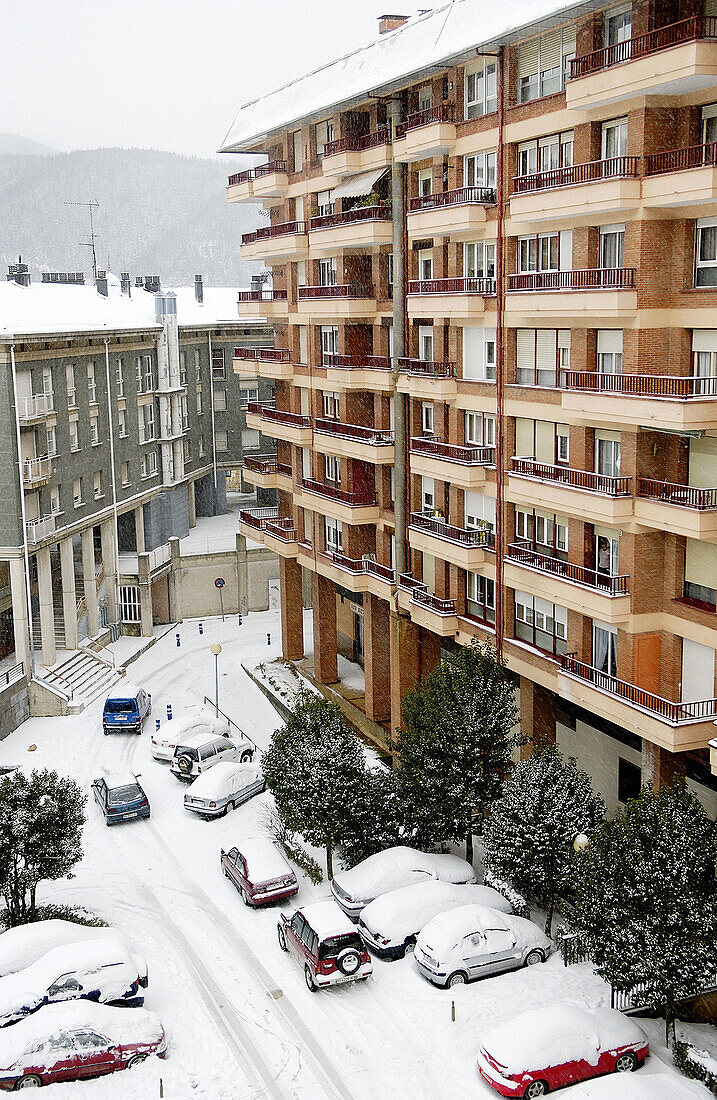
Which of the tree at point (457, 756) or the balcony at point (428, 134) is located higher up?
the balcony at point (428, 134)

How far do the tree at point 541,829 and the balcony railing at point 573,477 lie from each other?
7.07 m

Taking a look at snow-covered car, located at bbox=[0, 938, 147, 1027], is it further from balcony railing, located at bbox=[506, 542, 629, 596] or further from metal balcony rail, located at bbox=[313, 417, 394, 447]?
metal balcony rail, located at bbox=[313, 417, 394, 447]

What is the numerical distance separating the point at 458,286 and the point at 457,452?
5090 mm

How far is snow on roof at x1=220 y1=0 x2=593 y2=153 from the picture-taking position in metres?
28.2

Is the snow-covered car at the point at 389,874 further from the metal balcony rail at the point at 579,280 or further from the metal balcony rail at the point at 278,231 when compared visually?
the metal balcony rail at the point at 278,231

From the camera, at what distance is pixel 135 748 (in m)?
→ 42.4

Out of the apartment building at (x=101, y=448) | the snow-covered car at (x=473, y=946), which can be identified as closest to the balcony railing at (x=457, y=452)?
the snow-covered car at (x=473, y=946)

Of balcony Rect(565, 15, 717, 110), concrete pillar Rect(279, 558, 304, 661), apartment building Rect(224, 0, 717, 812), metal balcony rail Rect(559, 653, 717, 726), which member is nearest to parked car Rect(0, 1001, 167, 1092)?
metal balcony rail Rect(559, 653, 717, 726)

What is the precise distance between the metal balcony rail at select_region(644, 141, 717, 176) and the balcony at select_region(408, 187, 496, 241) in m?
7.54

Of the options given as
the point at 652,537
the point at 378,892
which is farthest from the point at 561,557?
the point at 378,892

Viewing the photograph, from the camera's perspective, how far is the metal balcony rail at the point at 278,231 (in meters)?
43.9

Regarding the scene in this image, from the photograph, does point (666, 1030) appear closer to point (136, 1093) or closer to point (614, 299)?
point (136, 1093)

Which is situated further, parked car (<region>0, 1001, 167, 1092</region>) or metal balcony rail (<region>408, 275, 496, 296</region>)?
metal balcony rail (<region>408, 275, 496, 296</region>)

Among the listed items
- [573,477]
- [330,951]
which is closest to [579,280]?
[573,477]
